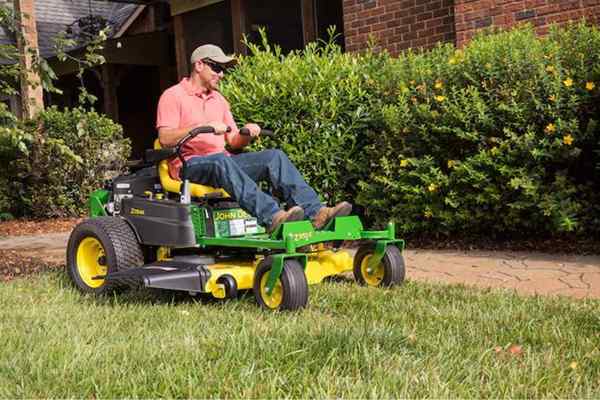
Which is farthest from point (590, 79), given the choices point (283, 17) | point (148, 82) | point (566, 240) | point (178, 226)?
point (148, 82)

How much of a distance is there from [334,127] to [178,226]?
2.37m

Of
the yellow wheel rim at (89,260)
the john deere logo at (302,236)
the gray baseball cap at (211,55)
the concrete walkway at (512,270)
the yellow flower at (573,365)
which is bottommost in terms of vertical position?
the yellow flower at (573,365)

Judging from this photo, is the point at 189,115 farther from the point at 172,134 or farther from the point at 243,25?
the point at 243,25

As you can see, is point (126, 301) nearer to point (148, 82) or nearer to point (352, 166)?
point (352, 166)

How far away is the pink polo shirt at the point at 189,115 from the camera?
455 centimetres

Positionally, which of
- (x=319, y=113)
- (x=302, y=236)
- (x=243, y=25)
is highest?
(x=243, y=25)

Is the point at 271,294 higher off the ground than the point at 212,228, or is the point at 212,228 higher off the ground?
the point at 212,228

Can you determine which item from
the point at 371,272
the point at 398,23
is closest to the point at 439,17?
the point at 398,23

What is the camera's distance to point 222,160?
4.23 meters

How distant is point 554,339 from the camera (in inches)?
118

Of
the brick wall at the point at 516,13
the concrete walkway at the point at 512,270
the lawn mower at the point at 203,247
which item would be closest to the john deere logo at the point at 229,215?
the lawn mower at the point at 203,247

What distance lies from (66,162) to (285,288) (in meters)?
7.00

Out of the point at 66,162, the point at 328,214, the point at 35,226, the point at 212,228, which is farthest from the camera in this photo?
the point at 66,162

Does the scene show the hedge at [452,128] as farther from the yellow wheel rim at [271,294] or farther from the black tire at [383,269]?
the yellow wheel rim at [271,294]
